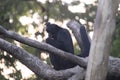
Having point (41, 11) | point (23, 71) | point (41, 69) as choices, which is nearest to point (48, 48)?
point (41, 69)

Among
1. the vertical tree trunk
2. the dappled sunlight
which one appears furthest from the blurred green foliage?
the vertical tree trunk

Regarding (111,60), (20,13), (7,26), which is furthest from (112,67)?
(20,13)

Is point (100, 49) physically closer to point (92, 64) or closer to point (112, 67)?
point (92, 64)

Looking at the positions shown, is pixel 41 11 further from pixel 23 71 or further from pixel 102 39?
pixel 102 39

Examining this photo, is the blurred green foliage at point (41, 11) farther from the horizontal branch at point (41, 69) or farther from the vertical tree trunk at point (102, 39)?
the vertical tree trunk at point (102, 39)

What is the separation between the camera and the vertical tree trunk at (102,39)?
6480 millimetres

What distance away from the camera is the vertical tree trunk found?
21.3ft

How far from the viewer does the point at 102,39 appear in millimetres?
6527

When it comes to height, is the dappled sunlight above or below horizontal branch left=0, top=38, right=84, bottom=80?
below

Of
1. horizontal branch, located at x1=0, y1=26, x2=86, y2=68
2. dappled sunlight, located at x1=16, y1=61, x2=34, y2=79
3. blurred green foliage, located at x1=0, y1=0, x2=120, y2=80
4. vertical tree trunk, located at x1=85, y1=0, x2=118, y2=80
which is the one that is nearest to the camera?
vertical tree trunk, located at x1=85, y1=0, x2=118, y2=80

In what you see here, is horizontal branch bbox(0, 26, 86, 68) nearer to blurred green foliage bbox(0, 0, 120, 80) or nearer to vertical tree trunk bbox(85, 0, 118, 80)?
vertical tree trunk bbox(85, 0, 118, 80)

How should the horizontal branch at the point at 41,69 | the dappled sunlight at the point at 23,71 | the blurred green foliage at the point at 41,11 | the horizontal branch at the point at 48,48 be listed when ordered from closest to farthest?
1. the horizontal branch at the point at 48,48
2. the horizontal branch at the point at 41,69
3. the dappled sunlight at the point at 23,71
4. the blurred green foliage at the point at 41,11

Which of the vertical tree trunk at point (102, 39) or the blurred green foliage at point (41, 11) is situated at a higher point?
the vertical tree trunk at point (102, 39)

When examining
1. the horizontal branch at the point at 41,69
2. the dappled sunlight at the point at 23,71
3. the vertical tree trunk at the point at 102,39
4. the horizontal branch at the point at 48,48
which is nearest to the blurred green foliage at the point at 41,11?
the dappled sunlight at the point at 23,71
